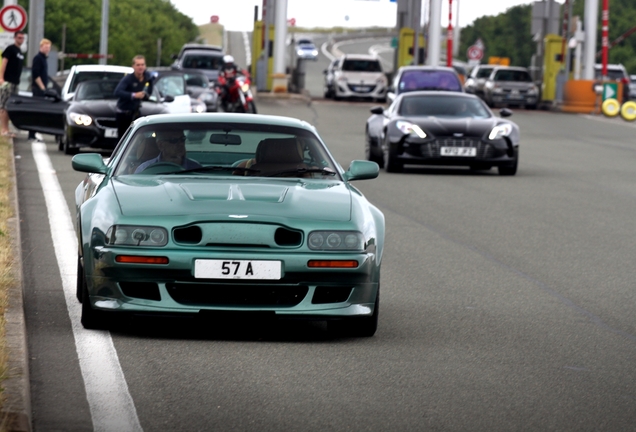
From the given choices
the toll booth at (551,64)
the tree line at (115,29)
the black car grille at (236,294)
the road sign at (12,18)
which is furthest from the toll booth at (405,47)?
the black car grille at (236,294)

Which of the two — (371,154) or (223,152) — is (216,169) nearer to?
(223,152)

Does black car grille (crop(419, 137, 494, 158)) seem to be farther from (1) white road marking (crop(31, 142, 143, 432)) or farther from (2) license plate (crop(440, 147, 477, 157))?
(1) white road marking (crop(31, 142, 143, 432))

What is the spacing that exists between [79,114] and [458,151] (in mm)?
5541

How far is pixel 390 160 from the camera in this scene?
2058cm

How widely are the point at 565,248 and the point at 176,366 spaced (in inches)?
242

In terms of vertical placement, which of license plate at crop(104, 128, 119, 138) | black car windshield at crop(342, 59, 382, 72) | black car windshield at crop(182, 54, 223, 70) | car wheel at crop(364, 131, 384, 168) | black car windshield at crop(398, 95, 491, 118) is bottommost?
car wheel at crop(364, 131, 384, 168)

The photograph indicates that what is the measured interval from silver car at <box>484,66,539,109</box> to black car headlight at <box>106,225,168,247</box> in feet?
142

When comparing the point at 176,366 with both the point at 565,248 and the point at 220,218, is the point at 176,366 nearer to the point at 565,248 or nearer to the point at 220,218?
the point at 220,218

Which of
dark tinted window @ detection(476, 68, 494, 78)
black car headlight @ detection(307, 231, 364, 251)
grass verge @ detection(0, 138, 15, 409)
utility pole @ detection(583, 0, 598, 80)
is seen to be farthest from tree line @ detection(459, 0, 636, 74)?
black car headlight @ detection(307, 231, 364, 251)

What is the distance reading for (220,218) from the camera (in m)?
7.00

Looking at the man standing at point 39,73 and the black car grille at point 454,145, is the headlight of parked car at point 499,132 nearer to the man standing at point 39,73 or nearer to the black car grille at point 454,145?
the black car grille at point 454,145

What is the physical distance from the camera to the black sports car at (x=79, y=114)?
68.1ft

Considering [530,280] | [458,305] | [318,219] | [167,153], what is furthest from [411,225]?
[318,219]

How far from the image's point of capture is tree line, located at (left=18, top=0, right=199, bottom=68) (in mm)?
84062
